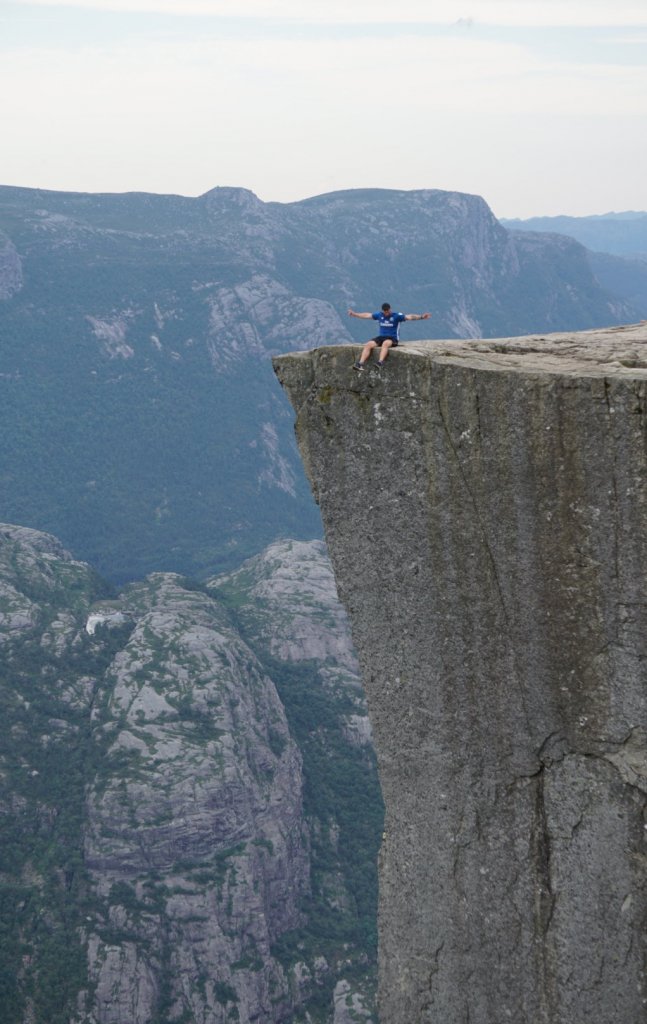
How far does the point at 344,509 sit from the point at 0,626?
449ft

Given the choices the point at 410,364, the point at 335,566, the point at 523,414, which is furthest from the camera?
the point at 335,566

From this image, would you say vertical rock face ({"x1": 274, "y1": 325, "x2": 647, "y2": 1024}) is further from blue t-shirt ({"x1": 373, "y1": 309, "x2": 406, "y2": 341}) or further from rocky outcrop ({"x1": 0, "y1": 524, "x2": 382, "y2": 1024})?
rocky outcrop ({"x1": 0, "y1": 524, "x2": 382, "y2": 1024})

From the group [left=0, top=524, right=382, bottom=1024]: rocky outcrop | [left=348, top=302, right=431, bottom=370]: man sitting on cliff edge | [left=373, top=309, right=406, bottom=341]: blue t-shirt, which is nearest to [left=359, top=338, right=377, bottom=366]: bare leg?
[left=348, top=302, right=431, bottom=370]: man sitting on cliff edge

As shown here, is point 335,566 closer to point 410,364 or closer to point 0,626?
point 410,364

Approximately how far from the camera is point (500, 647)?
16453mm

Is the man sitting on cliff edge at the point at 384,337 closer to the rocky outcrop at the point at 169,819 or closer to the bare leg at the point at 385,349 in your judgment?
the bare leg at the point at 385,349

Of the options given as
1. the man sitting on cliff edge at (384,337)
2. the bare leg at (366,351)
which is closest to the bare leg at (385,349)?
the man sitting on cliff edge at (384,337)

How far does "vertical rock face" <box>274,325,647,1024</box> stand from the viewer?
15.5 meters

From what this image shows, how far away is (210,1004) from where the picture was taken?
111 metres

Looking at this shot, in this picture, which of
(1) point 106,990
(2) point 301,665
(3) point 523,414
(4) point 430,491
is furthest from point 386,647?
(2) point 301,665

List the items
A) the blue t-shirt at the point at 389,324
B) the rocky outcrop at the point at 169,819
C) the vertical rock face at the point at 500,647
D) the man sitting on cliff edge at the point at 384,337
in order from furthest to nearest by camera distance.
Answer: the rocky outcrop at the point at 169,819 < the blue t-shirt at the point at 389,324 < the man sitting on cliff edge at the point at 384,337 < the vertical rock face at the point at 500,647

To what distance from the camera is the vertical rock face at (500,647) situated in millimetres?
15477

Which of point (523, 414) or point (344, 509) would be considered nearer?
point (523, 414)

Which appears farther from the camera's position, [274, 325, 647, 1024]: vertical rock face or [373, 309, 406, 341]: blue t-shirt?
[373, 309, 406, 341]: blue t-shirt
